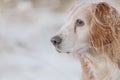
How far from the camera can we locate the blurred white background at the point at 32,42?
3.62m

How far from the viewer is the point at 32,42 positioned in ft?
14.2

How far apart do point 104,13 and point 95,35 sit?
10 centimetres

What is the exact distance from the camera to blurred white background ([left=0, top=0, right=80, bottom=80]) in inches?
142

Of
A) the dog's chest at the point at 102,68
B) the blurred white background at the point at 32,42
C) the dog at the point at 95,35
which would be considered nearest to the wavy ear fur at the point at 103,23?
the dog at the point at 95,35

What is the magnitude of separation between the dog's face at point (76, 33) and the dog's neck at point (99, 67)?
0.09 meters

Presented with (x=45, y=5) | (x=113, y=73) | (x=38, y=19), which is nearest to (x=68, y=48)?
(x=113, y=73)

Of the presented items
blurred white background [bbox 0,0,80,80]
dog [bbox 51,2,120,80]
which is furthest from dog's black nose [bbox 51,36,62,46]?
blurred white background [bbox 0,0,80,80]

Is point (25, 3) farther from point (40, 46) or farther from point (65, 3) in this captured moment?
point (40, 46)

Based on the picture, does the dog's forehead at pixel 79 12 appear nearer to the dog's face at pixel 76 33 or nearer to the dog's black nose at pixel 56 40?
the dog's face at pixel 76 33

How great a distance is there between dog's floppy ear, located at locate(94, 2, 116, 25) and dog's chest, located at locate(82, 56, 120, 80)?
18 centimetres

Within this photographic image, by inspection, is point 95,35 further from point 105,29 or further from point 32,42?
point 32,42

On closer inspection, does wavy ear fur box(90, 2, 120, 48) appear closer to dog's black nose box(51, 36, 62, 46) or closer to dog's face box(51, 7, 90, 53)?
dog's face box(51, 7, 90, 53)

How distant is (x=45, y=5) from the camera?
5219 mm

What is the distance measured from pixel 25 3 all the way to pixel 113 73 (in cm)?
299
